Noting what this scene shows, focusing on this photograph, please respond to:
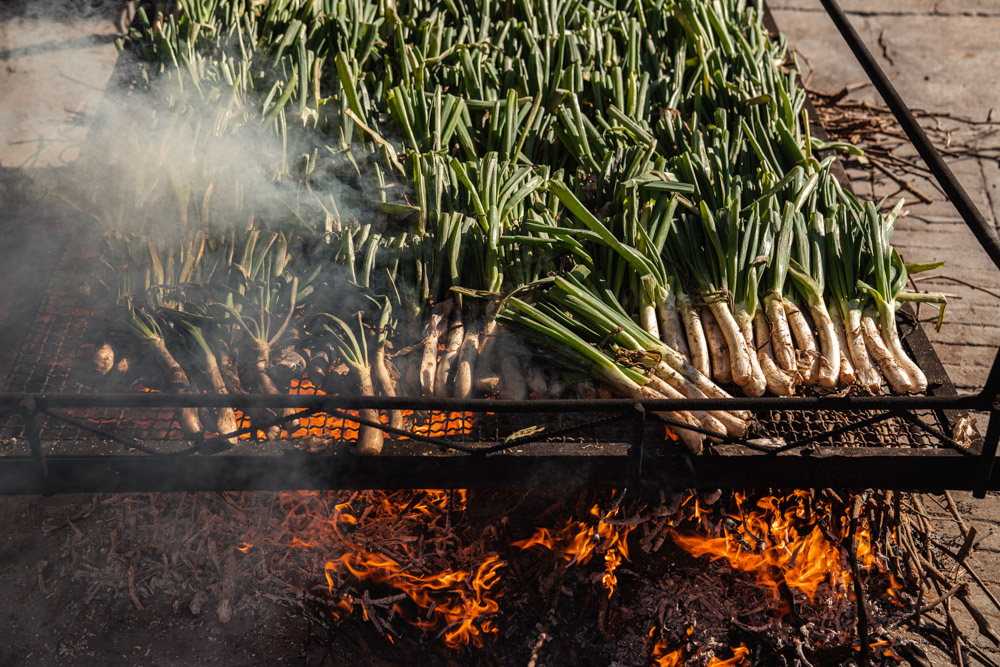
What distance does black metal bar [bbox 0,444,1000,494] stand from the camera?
8.10 ft

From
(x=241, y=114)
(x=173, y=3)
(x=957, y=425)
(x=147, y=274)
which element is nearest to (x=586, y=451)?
(x=957, y=425)

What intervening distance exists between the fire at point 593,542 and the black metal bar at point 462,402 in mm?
926

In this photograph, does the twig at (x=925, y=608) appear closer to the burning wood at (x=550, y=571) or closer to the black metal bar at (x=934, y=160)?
the burning wood at (x=550, y=571)

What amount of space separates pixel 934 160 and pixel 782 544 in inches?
61.0

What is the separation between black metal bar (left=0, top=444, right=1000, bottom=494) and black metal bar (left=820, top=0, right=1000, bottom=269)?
2.35ft

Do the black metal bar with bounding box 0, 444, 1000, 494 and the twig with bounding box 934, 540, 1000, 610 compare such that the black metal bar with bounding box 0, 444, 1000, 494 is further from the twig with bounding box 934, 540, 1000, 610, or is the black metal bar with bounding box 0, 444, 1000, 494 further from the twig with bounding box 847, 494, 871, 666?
the twig with bounding box 934, 540, 1000, 610

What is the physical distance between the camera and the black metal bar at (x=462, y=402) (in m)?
2.09

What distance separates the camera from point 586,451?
251 cm

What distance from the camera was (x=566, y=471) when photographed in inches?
98.5

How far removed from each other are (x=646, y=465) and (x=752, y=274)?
88 centimetres

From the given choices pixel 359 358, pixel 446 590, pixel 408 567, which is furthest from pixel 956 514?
pixel 359 358

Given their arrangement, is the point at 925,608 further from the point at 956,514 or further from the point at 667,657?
the point at 667,657

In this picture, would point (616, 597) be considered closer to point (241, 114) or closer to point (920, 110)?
point (241, 114)

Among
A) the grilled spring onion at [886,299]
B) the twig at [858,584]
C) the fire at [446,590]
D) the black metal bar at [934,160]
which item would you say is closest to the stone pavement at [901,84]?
the twig at [858,584]
